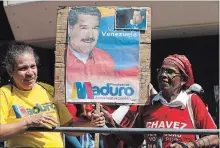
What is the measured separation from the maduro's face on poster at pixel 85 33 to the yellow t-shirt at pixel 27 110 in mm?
370

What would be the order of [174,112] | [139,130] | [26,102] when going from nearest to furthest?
1. [139,130]
2. [26,102]
3. [174,112]

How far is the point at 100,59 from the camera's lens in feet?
11.5

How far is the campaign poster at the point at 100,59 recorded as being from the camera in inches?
138

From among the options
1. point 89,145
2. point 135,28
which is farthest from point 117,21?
point 89,145

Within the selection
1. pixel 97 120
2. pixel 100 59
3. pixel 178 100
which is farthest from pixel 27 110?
pixel 178 100

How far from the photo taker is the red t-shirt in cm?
358

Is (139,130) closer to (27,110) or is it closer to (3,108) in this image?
(27,110)

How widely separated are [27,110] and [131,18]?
870 millimetres

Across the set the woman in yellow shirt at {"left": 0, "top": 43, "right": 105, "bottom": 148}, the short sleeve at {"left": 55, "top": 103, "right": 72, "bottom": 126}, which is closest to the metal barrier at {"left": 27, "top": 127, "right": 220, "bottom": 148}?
the woman in yellow shirt at {"left": 0, "top": 43, "right": 105, "bottom": 148}

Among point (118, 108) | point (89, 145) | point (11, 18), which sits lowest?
point (89, 145)

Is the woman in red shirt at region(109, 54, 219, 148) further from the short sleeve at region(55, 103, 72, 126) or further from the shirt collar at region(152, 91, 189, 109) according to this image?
the short sleeve at region(55, 103, 72, 126)

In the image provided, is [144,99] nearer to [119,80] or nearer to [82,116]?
[119,80]

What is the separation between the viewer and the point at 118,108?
14.3 feet

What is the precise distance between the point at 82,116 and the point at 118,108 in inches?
30.2
